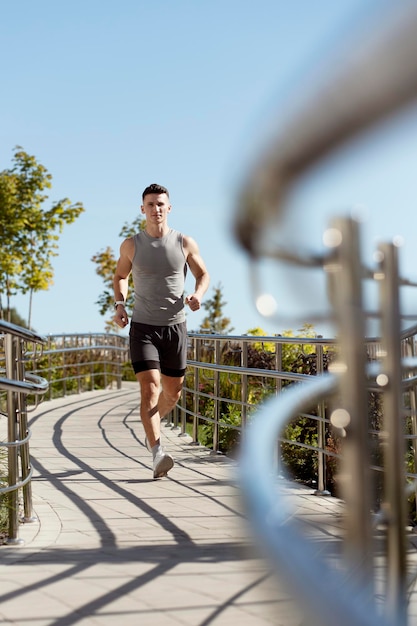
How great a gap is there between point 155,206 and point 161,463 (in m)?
1.94

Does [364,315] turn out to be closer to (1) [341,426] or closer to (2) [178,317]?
(1) [341,426]

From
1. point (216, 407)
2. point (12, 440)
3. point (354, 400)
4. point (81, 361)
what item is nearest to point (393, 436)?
point (354, 400)

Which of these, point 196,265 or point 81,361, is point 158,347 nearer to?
point 196,265

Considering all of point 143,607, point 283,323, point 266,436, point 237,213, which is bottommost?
point 143,607

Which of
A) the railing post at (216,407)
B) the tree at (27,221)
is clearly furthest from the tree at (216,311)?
the railing post at (216,407)

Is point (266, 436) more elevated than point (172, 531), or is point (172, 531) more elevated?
point (266, 436)

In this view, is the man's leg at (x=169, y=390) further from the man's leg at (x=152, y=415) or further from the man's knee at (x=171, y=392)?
the man's leg at (x=152, y=415)

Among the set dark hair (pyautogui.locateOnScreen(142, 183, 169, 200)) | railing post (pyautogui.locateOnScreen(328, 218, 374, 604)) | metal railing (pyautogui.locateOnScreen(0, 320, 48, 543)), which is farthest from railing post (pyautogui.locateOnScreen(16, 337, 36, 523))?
railing post (pyautogui.locateOnScreen(328, 218, 374, 604))

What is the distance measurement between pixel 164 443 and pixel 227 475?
246cm

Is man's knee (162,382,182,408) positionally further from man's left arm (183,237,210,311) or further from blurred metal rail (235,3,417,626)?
blurred metal rail (235,3,417,626)

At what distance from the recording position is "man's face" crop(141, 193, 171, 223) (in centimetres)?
695

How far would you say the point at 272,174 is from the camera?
0.82m

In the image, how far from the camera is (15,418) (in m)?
5.24

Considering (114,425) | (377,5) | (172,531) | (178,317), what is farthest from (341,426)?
(114,425)
